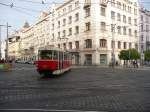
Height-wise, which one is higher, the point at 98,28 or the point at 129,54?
the point at 98,28

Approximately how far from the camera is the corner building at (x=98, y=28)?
62.1 m

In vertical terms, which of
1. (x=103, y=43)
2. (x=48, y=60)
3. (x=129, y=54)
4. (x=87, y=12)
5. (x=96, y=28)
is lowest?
(x=48, y=60)

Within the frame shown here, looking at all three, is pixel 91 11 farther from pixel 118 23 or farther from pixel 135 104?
pixel 135 104

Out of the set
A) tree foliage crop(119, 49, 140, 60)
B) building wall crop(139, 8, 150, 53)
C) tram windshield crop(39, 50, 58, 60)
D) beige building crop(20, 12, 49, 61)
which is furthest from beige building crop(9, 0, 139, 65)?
tram windshield crop(39, 50, 58, 60)

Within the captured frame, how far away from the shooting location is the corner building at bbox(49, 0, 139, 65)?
6209cm

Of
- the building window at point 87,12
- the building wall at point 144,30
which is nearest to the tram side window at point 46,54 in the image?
the building window at point 87,12

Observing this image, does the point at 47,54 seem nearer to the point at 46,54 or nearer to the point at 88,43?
the point at 46,54

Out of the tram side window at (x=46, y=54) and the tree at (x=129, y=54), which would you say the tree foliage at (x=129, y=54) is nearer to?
the tree at (x=129, y=54)

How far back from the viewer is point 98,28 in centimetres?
6216

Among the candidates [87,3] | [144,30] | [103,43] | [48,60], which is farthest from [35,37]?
[48,60]

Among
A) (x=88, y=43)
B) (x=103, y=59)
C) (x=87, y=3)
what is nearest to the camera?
(x=103, y=59)

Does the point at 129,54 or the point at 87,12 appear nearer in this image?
the point at 129,54

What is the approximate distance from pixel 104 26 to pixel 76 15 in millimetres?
8048

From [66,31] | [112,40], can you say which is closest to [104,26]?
[112,40]
